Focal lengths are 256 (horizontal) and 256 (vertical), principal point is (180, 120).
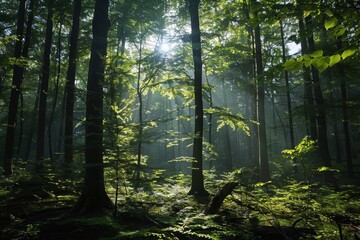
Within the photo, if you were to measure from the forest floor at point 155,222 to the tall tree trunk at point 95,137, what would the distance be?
1.62ft

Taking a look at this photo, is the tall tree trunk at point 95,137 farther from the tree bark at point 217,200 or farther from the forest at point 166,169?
the tree bark at point 217,200

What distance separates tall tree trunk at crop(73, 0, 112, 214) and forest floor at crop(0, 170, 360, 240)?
495 millimetres

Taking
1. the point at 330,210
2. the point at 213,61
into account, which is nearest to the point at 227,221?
the point at 330,210

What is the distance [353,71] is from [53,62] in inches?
757

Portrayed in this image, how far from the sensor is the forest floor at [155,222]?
4.70 meters

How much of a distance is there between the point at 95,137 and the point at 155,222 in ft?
9.05

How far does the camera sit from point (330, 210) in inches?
212

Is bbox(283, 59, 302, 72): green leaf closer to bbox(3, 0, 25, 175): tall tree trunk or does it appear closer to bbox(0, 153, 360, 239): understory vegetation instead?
bbox(0, 153, 360, 239): understory vegetation

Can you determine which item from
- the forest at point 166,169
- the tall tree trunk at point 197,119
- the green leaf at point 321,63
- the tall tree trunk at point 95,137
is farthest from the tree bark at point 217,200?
the green leaf at point 321,63

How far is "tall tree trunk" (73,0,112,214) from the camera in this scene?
6.16 m

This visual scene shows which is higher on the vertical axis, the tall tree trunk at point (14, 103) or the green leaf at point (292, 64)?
the tall tree trunk at point (14, 103)

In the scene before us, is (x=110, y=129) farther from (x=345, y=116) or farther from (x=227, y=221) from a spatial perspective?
(x=345, y=116)

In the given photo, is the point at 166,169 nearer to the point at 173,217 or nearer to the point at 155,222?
the point at 173,217

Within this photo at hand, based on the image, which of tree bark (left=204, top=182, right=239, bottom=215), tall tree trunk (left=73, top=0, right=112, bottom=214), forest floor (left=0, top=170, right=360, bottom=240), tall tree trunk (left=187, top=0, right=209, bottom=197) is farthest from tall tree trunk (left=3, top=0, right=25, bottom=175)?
tree bark (left=204, top=182, right=239, bottom=215)
